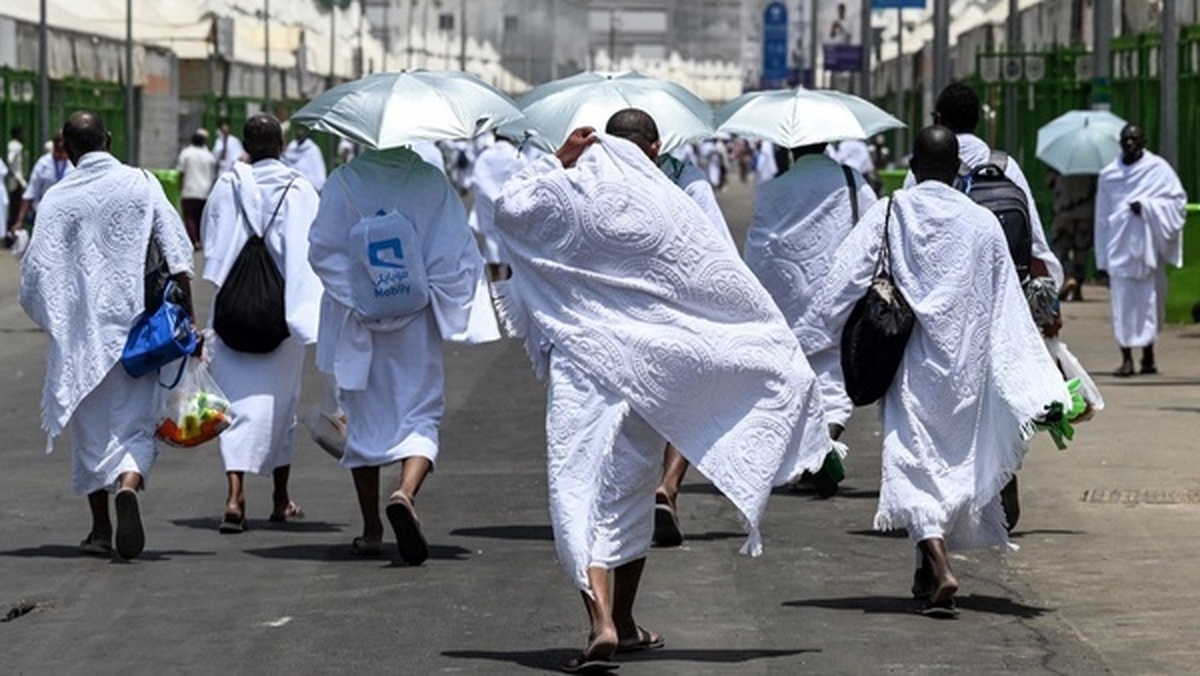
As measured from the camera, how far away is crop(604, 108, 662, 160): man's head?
950 cm

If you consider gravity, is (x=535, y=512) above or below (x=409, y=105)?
below

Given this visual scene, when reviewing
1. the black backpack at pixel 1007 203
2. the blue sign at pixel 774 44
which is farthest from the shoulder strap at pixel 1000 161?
the blue sign at pixel 774 44

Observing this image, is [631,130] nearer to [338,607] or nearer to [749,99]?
[338,607]

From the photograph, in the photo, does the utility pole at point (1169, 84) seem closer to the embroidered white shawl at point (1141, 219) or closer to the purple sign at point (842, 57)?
the embroidered white shawl at point (1141, 219)

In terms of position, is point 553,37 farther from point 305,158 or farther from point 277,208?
point 277,208

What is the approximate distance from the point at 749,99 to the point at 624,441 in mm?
5909

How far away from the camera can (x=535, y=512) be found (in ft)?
43.7

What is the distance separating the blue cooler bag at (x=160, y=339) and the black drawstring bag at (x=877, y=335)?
2.72 meters

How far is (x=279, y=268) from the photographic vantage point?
1295 centimetres

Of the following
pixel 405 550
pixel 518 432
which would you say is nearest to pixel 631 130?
pixel 405 550

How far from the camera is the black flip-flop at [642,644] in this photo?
9.43 metres

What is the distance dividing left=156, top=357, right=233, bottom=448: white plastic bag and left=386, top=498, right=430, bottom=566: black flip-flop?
0.95 metres

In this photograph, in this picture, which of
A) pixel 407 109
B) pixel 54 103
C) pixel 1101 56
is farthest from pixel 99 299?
pixel 54 103

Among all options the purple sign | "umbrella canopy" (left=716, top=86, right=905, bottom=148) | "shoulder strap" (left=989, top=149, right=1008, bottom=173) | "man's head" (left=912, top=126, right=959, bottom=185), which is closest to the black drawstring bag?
"man's head" (left=912, top=126, right=959, bottom=185)
